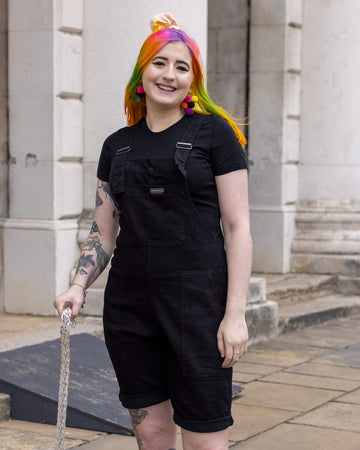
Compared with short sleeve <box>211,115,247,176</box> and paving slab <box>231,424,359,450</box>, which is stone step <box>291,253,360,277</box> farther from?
short sleeve <box>211,115,247,176</box>

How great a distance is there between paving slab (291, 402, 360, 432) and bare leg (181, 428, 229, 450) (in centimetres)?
201

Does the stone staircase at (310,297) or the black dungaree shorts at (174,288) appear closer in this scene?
the black dungaree shorts at (174,288)

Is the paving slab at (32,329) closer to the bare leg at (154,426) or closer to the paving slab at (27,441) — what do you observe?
the paving slab at (27,441)

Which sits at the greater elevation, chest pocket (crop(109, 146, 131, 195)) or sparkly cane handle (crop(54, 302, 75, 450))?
chest pocket (crop(109, 146, 131, 195))

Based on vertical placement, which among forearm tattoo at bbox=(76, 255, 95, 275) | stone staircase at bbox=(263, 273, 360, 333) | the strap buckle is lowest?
stone staircase at bbox=(263, 273, 360, 333)

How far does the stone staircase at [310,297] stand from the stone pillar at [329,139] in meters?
0.21

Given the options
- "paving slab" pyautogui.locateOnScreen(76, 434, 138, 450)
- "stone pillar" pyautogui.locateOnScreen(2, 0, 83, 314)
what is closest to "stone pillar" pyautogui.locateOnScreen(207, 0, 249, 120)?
"stone pillar" pyautogui.locateOnScreen(2, 0, 83, 314)

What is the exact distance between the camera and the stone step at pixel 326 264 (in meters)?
9.05

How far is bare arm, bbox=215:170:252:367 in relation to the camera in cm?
272

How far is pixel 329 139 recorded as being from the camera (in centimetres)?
938

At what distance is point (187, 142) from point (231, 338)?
1.84ft

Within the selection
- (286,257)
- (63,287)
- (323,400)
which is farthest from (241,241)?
(286,257)

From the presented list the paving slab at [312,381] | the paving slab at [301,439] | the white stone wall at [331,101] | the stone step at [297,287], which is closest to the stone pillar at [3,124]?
the paving slab at [312,381]

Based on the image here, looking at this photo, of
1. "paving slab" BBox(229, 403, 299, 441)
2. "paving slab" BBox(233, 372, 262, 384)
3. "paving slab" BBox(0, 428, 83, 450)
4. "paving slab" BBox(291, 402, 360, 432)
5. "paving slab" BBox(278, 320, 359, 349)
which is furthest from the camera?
"paving slab" BBox(278, 320, 359, 349)
